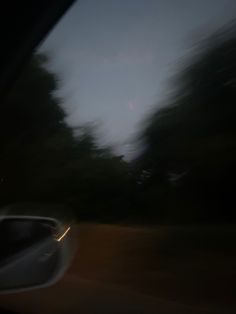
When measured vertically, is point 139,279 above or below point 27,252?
above

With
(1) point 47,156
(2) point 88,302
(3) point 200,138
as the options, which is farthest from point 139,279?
(1) point 47,156

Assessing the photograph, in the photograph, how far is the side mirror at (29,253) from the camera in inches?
106

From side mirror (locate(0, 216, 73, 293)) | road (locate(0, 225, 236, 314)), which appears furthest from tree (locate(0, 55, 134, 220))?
side mirror (locate(0, 216, 73, 293))

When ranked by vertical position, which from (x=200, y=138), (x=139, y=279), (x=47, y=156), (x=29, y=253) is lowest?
(x=29, y=253)

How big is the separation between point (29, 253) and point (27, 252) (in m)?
0.01

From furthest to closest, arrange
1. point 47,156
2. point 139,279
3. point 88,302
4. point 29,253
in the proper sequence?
point 47,156, point 139,279, point 88,302, point 29,253

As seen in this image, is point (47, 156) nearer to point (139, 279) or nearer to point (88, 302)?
point (139, 279)

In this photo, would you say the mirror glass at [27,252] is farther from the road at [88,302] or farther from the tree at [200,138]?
the tree at [200,138]

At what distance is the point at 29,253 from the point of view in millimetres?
2863

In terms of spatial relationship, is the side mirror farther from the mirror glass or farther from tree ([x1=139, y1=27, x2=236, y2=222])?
tree ([x1=139, y1=27, x2=236, y2=222])

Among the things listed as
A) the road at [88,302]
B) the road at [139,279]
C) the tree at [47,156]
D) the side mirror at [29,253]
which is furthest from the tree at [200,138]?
the side mirror at [29,253]

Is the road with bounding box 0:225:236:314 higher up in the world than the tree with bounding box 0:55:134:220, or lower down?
lower down

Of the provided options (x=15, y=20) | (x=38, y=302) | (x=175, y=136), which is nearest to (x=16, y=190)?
(x=175, y=136)

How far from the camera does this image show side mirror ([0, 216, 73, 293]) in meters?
2.69
